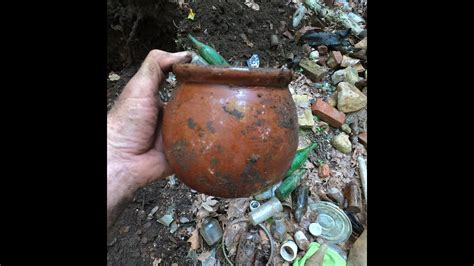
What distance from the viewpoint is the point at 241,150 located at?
1041mm

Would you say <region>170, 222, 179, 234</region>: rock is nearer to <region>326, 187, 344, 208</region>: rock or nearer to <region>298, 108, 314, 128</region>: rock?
<region>326, 187, 344, 208</region>: rock

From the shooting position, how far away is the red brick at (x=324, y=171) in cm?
262

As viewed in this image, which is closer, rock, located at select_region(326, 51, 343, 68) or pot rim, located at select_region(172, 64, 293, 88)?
pot rim, located at select_region(172, 64, 293, 88)

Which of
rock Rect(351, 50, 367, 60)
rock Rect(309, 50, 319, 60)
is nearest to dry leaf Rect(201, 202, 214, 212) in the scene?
rock Rect(309, 50, 319, 60)

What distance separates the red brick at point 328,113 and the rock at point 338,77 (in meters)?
0.31

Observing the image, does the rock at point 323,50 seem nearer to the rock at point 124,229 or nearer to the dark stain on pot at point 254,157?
the rock at point 124,229

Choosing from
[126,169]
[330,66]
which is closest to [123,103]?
[126,169]

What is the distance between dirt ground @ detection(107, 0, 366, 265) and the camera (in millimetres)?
2164

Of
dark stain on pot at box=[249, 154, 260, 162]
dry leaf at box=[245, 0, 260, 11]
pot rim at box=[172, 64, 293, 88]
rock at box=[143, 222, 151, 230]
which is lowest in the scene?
rock at box=[143, 222, 151, 230]

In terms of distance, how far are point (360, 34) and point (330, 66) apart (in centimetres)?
51

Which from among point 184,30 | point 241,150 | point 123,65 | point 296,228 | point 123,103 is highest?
point 241,150

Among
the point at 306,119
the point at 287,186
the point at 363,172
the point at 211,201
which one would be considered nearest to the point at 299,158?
the point at 287,186

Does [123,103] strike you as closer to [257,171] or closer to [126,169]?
[126,169]

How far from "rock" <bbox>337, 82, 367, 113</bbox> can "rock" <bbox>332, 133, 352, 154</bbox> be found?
0.87ft
